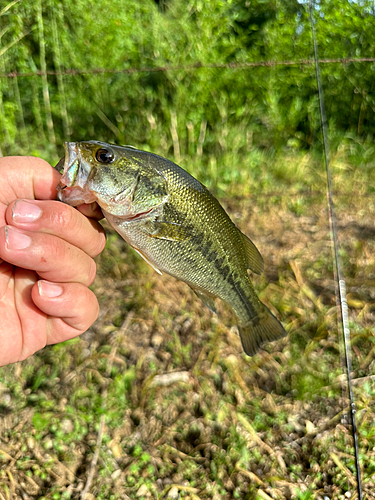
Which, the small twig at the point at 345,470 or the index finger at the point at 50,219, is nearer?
the index finger at the point at 50,219

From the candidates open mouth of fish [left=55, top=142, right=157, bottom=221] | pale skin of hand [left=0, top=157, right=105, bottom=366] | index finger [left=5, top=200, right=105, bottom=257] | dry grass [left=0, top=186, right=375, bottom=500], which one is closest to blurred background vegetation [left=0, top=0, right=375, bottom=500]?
dry grass [left=0, top=186, right=375, bottom=500]

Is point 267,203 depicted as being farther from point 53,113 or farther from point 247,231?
point 53,113

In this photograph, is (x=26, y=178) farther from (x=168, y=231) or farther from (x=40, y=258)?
(x=168, y=231)

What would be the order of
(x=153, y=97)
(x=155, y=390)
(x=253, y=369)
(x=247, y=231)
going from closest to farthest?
(x=155, y=390)
(x=253, y=369)
(x=247, y=231)
(x=153, y=97)

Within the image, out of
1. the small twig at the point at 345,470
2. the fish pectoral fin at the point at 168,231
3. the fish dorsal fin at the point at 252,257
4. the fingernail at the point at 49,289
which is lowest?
the small twig at the point at 345,470

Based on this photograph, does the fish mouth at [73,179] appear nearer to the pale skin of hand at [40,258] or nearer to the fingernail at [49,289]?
the pale skin of hand at [40,258]

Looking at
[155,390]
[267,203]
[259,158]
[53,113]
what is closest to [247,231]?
[267,203]

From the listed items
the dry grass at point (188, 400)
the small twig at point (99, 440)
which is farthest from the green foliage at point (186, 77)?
Result: the small twig at point (99, 440)
